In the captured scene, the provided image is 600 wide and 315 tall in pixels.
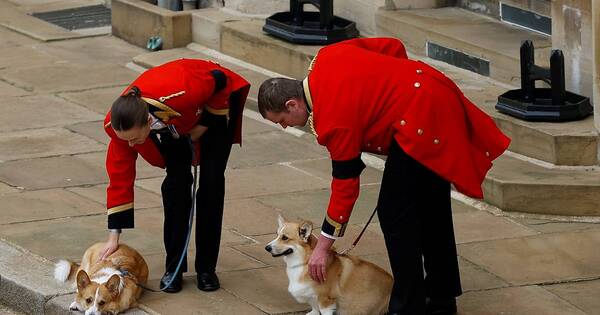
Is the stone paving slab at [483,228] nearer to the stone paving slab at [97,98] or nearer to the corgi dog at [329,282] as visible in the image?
the corgi dog at [329,282]

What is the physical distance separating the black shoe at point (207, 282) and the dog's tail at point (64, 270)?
724 mm

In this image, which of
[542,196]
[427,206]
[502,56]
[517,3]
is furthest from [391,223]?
[517,3]

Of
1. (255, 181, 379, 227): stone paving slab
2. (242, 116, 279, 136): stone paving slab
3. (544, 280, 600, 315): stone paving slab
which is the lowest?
(544, 280, 600, 315): stone paving slab

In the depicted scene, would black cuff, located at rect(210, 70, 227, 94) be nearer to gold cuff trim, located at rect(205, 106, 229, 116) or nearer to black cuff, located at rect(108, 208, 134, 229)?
gold cuff trim, located at rect(205, 106, 229, 116)

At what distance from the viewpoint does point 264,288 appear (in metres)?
7.78

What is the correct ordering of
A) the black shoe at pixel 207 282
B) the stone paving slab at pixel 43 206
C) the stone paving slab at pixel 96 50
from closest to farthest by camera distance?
the black shoe at pixel 207 282 → the stone paving slab at pixel 43 206 → the stone paving slab at pixel 96 50

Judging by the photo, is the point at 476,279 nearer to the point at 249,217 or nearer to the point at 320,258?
the point at 320,258

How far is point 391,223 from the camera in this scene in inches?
272

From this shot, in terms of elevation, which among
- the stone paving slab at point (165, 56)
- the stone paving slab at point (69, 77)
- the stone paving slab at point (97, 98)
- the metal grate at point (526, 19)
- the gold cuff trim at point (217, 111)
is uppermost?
the gold cuff trim at point (217, 111)

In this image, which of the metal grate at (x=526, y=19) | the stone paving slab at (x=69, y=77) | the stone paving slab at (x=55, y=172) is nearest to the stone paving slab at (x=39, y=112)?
the stone paving slab at (x=69, y=77)

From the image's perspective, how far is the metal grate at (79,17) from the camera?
1530cm

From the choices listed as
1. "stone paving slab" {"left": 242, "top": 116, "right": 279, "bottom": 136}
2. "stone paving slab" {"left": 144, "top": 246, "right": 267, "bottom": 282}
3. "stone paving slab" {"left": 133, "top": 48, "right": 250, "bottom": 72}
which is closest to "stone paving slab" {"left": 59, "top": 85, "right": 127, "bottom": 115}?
"stone paving slab" {"left": 133, "top": 48, "right": 250, "bottom": 72}

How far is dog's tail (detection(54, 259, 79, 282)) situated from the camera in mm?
7664

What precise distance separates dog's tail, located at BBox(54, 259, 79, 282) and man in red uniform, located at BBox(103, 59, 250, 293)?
34 centimetres
